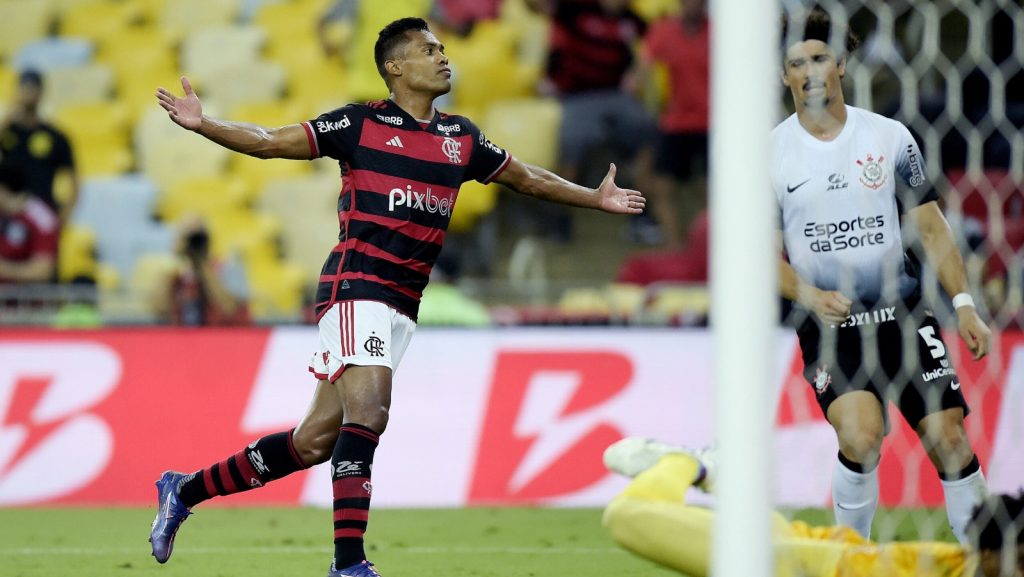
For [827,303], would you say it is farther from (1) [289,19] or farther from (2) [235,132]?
(1) [289,19]

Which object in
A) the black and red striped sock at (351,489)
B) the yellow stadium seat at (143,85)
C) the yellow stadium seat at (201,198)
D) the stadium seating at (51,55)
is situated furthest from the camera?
the stadium seating at (51,55)

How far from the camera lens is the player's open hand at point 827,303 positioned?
5.17 m

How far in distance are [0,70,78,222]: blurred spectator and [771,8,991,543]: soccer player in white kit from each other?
7.46 m

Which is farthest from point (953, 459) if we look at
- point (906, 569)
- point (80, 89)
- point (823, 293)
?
point (80, 89)

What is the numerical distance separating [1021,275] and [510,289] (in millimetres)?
3563

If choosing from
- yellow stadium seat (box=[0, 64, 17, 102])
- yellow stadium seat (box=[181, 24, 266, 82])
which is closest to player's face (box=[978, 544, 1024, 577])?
yellow stadium seat (box=[181, 24, 266, 82])

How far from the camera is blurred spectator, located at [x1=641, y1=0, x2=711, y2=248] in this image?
11602 millimetres

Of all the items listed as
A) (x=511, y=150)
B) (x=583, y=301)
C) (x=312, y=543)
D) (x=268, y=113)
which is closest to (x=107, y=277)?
(x=268, y=113)

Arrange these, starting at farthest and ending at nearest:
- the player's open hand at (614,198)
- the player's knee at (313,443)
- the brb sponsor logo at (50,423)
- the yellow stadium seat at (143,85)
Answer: the yellow stadium seat at (143,85)
the brb sponsor logo at (50,423)
the player's open hand at (614,198)
the player's knee at (313,443)

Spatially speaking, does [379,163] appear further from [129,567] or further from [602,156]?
[602,156]

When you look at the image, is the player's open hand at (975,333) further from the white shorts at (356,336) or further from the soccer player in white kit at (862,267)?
the white shorts at (356,336)

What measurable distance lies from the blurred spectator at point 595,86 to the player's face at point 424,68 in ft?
20.1

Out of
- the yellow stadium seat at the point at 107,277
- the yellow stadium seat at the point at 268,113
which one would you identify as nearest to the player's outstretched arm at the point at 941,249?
the yellow stadium seat at the point at 107,277

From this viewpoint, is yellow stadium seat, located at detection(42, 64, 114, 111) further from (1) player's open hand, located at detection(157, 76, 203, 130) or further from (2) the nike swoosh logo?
(2) the nike swoosh logo
